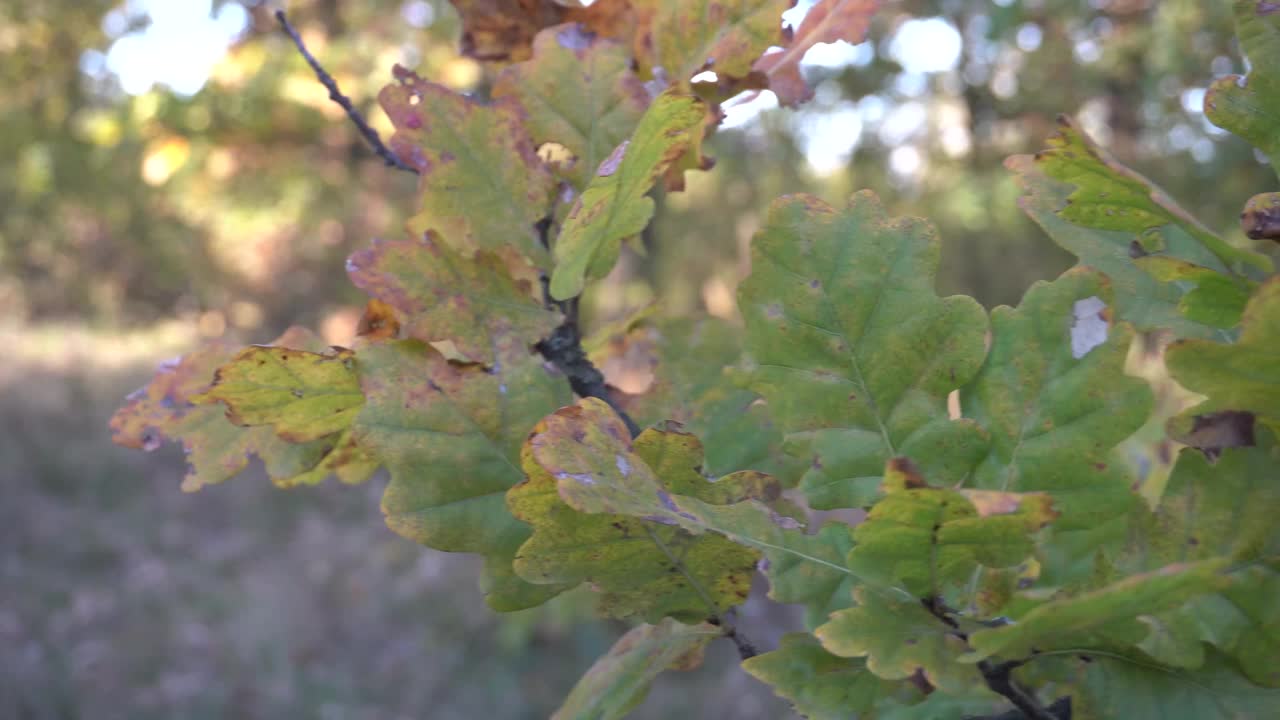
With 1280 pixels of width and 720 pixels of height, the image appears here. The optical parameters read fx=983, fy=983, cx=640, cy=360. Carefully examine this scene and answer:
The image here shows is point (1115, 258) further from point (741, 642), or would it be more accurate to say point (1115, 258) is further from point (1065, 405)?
point (741, 642)

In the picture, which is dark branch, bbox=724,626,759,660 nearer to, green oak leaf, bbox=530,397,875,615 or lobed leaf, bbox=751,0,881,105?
green oak leaf, bbox=530,397,875,615

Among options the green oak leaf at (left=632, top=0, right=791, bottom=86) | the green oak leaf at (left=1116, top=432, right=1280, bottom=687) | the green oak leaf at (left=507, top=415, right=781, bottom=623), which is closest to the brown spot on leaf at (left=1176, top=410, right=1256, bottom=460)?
the green oak leaf at (left=1116, top=432, right=1280, bottom=687)

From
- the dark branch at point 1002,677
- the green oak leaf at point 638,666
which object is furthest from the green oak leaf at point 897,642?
the green oak leaf at point 638,666

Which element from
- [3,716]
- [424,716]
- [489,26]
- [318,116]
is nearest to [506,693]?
[424,716]

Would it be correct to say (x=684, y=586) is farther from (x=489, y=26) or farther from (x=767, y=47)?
(x=489, y=26)

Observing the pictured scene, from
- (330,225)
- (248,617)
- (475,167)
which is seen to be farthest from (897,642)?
(330,225)

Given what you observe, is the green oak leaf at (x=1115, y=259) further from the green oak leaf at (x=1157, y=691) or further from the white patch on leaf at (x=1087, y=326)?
the green oak leaf at (x=1157, y=691)

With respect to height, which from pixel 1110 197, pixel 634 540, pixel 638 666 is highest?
pixel 1110 197
